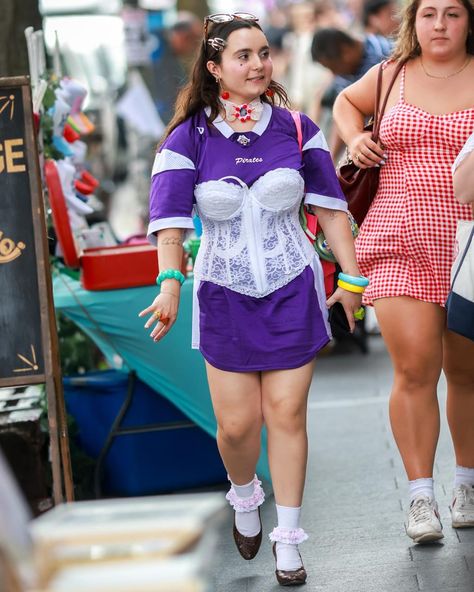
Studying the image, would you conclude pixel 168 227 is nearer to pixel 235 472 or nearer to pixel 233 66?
pixel 233 66

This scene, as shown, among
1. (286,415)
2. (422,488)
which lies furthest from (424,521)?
(286,415)

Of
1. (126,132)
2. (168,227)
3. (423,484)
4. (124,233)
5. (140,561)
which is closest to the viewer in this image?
(140,561)

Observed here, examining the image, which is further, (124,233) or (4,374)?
(124,233)

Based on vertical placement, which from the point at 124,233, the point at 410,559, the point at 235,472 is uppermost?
the point at 235,472

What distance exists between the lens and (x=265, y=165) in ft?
16.1

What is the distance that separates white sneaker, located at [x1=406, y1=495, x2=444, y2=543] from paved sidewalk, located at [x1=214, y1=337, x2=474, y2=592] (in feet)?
0.18

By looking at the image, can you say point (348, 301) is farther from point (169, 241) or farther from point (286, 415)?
point (169, 241)

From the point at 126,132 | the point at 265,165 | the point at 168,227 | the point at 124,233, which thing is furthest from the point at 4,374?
the point at 126,132

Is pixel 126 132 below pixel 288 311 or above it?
below

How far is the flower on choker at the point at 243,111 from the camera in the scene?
16.3ft

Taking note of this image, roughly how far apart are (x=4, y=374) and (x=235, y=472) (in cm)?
92

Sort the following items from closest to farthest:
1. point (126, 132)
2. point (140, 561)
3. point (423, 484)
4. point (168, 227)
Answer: point (140, 561)
point (168, 227)
point (423, 484)
point (126, 132)

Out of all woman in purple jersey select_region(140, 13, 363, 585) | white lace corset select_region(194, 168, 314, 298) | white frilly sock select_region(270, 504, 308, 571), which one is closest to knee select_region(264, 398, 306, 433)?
woman in purple jersey select_region(140, 13, 363, 585)

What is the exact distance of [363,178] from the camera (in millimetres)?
5488
